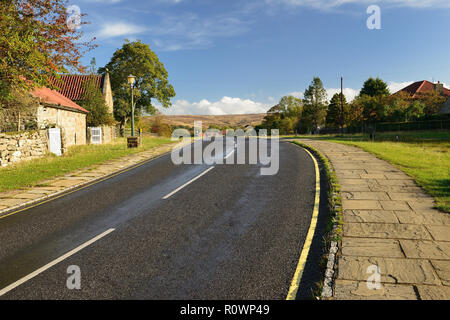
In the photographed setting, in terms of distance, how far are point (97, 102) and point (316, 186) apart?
87.1 feet

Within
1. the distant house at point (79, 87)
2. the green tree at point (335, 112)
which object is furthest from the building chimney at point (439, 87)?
the distant house at point (79, 87)

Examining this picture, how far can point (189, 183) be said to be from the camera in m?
10.3

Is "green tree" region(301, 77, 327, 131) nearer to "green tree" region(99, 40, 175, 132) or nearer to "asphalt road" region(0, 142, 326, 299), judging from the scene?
"green tree" region(99, 40, 175, 132)

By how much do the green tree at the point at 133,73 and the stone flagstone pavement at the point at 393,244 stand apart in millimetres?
40349

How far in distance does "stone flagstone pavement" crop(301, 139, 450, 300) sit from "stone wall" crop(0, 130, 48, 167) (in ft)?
46.4

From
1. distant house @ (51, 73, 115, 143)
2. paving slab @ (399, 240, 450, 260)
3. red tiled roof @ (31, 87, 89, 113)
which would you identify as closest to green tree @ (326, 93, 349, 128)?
distant house @ (51, 73, 115, 143)

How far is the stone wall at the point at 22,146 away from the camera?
1375cm

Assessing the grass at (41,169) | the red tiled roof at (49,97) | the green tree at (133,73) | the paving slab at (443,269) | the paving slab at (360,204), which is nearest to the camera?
the paving slab at (443,269)

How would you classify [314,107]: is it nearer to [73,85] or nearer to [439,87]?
[439,87]

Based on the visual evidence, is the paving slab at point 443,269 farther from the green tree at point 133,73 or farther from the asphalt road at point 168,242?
the green tree at point 133,73

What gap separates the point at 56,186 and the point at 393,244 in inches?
396

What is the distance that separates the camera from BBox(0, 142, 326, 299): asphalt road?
160 inches
